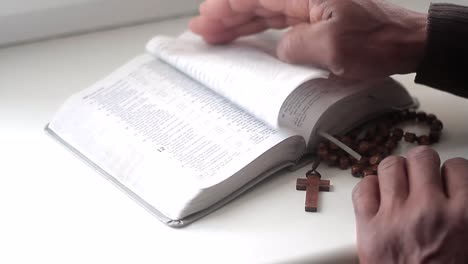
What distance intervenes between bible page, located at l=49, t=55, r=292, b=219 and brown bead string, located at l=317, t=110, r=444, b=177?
6 centimetres

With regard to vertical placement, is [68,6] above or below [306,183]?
above

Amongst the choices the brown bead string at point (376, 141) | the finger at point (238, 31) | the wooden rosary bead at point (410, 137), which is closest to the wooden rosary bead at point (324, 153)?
the brown bead string at point (376, 141)

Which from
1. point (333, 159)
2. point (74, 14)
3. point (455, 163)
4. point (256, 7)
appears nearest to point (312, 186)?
point (333, 159)

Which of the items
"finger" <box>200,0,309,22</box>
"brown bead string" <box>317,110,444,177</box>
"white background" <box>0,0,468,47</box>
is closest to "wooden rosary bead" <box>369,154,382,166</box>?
"brown bead string" <box>317,110,444,177</box>

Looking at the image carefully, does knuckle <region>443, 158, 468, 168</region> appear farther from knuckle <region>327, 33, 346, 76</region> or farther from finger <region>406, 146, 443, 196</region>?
knuckle <region>327, 33, 346, 76</region>

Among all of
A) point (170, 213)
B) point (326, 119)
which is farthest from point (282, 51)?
point (170, 213)

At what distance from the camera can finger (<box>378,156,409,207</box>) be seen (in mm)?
717

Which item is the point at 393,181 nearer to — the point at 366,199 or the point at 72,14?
the point at 366,199

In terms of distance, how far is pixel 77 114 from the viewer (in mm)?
912

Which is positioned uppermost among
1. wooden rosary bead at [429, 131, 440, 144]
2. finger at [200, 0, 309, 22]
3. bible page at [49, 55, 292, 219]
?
finger at [200, 0, 309, 22]

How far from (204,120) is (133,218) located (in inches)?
6.4

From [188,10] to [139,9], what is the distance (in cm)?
8

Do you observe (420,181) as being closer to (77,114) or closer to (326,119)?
(326,119)

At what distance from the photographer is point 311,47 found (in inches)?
34.1
